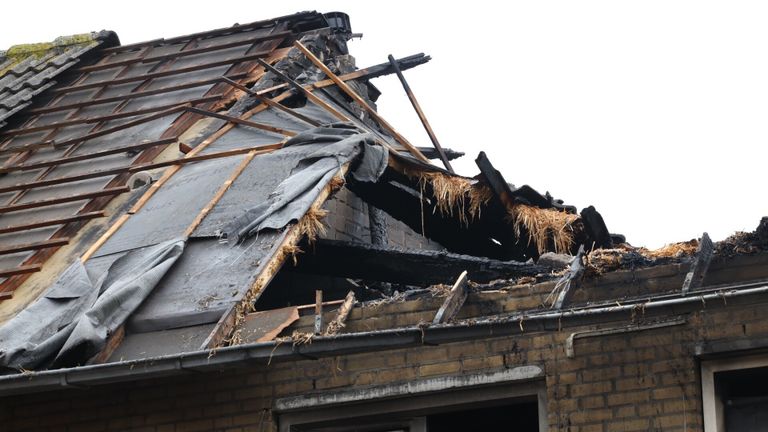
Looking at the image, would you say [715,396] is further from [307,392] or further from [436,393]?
[307,392]

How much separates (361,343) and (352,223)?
6261 millimetres

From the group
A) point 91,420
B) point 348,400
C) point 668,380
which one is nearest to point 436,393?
point 348,400

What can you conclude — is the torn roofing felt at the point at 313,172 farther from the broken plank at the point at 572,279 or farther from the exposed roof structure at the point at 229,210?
the broken plank at the point at 572,279

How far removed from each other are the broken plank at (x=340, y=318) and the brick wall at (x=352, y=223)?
4.17 meters

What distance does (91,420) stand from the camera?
9742 mm

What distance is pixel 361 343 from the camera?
835 cm

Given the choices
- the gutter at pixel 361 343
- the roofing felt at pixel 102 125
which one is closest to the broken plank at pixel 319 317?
the gutter at pixel 361 343

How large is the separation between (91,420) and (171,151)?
4027 millimetres

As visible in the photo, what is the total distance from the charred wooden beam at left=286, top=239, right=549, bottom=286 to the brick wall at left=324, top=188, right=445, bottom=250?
1.54 m

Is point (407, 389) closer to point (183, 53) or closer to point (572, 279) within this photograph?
point (572, 279)

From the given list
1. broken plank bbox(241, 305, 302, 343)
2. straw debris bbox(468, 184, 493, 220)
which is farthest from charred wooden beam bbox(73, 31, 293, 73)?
broken plank bbox(241, 305, 302, 343)

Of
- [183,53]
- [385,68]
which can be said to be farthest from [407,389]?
[183,53]

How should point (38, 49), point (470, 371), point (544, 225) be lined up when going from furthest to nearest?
point (38, 49), point (544, 225), point (470, 371)

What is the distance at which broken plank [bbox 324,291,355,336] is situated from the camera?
9.33 metres
